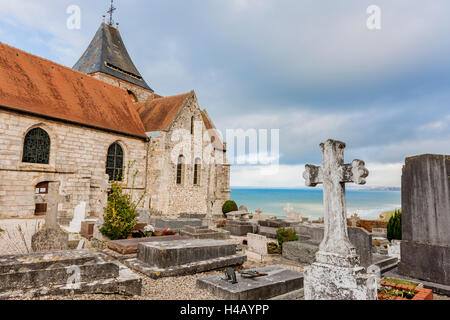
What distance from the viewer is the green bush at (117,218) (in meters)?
7.12

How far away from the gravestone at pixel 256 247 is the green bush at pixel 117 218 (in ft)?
11.2

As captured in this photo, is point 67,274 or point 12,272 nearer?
point 12,272

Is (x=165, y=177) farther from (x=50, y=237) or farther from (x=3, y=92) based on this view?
(x=50, y=237)

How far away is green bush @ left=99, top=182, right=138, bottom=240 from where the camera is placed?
7.12 meters

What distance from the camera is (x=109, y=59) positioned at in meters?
24.1

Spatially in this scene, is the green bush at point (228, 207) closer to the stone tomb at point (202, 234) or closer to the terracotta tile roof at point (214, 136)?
the terracotta tile roof at point (214, 136)

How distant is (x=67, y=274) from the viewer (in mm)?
3303

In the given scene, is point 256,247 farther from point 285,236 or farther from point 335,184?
point 335,184

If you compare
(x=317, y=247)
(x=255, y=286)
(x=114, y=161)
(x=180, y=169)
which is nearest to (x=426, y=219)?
(x=317, y=247)

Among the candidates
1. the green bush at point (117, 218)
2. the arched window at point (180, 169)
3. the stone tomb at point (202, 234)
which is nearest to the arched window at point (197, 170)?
the arched window at point (180, 169)

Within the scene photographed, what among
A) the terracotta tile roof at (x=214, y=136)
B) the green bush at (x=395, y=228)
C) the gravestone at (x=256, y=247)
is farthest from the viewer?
the terracotta tile roof at (x=214, y=136)

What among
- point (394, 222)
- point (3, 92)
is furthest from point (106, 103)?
point (394, 222)

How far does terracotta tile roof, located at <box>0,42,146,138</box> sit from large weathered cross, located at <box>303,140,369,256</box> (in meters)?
13.5

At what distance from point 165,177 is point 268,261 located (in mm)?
11684
